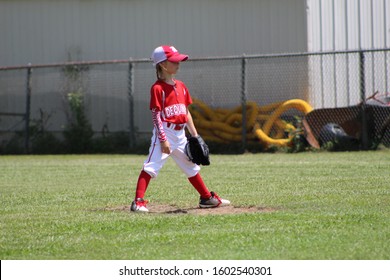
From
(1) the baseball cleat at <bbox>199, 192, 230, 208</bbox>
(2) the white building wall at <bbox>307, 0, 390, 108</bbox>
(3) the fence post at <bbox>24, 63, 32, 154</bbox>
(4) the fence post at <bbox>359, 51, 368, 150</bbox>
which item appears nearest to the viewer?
(1) the baseball cleat at <bbox>199, 192, 230, 208</bbox>

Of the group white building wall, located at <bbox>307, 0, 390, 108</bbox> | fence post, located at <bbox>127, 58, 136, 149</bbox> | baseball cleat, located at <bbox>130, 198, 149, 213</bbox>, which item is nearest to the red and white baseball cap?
baseball cleat, located at <bbox>130, 198, 149, 213</bbox>

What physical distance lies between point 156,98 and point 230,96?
12.2 metres

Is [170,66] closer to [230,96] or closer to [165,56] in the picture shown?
[165,56]

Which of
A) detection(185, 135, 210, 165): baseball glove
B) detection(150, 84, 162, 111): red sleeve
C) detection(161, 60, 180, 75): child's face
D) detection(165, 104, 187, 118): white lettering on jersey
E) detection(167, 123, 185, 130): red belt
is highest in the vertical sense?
detection(161, 60, 180, 75): child's face

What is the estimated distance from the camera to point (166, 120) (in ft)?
32.0

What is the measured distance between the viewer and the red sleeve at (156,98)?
Result: 9.57 meters

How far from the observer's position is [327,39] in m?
20.9

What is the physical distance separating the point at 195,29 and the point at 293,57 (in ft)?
9.10

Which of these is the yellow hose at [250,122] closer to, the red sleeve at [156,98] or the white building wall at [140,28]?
the white building wall at [140,28]

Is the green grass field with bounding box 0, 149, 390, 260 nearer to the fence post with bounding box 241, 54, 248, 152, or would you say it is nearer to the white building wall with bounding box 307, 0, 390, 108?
the fence post with bounding box 241, 54, 248, 152

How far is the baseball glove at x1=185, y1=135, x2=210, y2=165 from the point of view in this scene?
9852 mm

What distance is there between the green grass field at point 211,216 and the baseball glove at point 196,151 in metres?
0.74

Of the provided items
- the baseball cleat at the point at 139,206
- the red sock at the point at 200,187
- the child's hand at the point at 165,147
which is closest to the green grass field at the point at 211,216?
the baseball cleat at the point at 139,206

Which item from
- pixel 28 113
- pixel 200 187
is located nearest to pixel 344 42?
pixel 28 113
